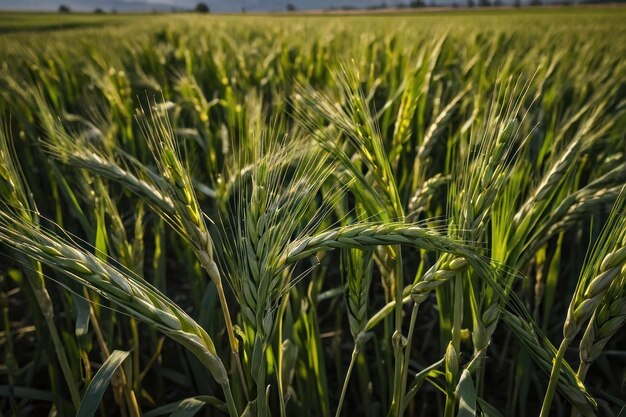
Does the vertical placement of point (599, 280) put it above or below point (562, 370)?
above

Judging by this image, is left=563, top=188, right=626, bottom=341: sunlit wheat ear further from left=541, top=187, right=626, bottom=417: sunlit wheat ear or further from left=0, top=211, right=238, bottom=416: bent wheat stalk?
left=0, top=211, right=238, bottom=416: bent wheat stalk

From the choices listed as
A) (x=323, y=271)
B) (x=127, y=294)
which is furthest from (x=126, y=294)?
(x=323, y=271)

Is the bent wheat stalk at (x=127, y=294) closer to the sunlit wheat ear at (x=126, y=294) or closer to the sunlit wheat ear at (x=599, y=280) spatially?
the sunlit wheat ear at (x=126, y=294)

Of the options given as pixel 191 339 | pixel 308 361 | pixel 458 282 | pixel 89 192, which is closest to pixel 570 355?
pixel 308 361

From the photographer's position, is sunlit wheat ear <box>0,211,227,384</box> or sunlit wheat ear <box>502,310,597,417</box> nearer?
sunlit wheat ear <box>0,211,227,384</box>

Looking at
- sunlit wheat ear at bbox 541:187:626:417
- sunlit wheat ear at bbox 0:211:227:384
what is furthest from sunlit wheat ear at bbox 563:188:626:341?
sunlit wheat ear at bbox 0:211:227:384

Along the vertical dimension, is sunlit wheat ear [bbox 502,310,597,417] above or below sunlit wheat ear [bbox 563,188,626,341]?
below

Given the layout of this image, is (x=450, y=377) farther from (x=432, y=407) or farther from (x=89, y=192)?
(x=89, y=192)

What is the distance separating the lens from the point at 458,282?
93cm

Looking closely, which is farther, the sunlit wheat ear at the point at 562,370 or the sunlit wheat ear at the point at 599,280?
the sunlit wheat ear at the point at 562,370

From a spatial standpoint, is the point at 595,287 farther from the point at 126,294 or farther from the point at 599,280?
the point at 126,294

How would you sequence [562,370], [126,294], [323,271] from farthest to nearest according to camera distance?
[323,271], [562,370], [126,294]

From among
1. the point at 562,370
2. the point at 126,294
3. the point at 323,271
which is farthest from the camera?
the point at 323,271

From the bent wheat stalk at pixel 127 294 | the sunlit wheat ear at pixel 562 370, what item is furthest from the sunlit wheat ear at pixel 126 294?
the sunlit wheat ear at pixel 562 370
